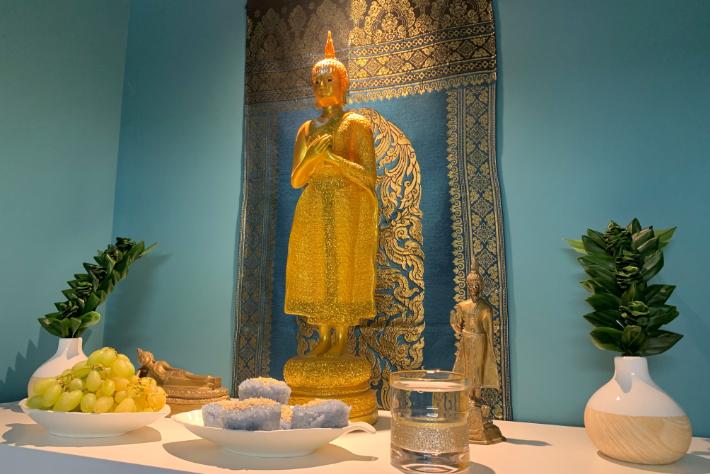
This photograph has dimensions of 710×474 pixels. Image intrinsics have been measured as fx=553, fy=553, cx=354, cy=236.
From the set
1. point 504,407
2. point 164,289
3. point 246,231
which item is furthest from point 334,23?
point 504,407

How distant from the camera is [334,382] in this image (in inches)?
41.8

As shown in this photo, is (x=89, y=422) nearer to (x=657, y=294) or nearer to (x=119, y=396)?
(x=119, y=396)

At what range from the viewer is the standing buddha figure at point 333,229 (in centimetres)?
115

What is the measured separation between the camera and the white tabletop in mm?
782

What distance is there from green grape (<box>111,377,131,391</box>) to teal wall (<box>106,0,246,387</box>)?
0.51m

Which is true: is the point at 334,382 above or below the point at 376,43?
below

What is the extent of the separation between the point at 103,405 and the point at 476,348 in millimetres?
632

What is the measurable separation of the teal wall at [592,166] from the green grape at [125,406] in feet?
2.46

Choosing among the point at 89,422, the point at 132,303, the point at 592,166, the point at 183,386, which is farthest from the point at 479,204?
the point at 132,303

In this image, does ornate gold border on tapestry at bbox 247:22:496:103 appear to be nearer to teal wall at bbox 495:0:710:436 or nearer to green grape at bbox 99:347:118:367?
teal wall at bbox 495:0:710:436

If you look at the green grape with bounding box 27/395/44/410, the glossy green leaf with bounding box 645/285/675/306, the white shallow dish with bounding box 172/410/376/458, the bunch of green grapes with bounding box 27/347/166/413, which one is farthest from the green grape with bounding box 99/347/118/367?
the glossy green leaf with bounding box 645/285/675/306

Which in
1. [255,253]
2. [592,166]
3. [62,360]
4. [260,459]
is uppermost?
[592,166]

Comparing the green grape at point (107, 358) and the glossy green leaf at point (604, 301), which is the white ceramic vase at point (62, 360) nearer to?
the green grape at point (107, 358)

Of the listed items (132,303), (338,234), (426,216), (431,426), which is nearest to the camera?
(431,426)
